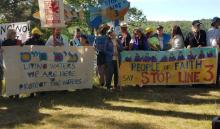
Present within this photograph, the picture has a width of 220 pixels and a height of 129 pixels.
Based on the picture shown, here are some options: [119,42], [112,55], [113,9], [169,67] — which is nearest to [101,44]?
[112,55]

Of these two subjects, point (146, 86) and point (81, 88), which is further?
point (146, 86)

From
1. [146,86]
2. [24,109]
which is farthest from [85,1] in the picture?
[24,109]

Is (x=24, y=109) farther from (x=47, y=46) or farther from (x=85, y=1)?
(x=85, y=1)

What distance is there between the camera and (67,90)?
47.5 ft

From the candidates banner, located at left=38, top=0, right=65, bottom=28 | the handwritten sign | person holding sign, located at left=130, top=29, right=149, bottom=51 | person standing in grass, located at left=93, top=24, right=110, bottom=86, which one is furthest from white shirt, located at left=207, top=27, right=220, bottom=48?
banner, located at left=38, top=0, right=65, bottom=28

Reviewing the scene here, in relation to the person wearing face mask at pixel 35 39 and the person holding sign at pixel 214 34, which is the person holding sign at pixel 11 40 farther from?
the person holding sign at pixel 214 34

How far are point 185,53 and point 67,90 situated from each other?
3.56m

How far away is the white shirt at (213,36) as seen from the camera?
14.7 m

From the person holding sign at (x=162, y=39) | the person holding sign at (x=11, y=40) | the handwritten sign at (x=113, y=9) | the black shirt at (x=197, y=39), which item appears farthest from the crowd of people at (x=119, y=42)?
the handwritten sign at (x=113, y=9)

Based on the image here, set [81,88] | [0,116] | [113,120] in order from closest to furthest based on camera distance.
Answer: [113,120] < [0,116] < [81,88]

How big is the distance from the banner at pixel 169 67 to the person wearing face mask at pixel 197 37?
0.30m

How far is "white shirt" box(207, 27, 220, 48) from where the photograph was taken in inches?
579

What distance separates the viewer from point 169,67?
49.0 ft

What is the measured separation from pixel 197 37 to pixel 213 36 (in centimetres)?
46
